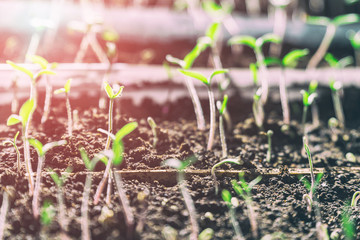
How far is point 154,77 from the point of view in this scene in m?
1.57

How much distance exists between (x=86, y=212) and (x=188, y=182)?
0.94 ft

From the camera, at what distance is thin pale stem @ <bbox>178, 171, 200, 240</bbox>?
0.92 meters

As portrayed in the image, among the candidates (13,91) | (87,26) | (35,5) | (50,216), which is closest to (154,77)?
(87,26)

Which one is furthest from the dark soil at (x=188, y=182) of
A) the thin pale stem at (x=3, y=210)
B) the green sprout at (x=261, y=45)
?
the green sprout at (x=261, y=45)

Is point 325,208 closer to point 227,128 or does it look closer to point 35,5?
point 227,128

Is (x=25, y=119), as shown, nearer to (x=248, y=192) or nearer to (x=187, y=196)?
(x=187, y=196)

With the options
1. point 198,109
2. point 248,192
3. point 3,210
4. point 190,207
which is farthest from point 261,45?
point 3,210

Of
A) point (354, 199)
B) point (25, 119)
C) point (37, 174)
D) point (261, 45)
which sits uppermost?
point (261, 45)

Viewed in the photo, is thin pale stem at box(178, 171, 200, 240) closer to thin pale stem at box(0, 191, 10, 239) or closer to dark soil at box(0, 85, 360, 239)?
dark soil at box(0, 85, 360, 239)

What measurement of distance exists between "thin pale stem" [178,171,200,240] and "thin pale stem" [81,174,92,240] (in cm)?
24

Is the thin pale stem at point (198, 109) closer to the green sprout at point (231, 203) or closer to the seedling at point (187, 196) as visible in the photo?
the seedling at point (187, 196)

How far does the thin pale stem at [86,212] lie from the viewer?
0.89 metres

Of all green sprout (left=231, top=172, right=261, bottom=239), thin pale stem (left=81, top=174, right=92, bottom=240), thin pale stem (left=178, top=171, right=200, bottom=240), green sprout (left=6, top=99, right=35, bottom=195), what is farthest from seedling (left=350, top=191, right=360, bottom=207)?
green sprout (left=6, top=99, right=35, bottom=195)

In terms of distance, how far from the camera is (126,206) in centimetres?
97
